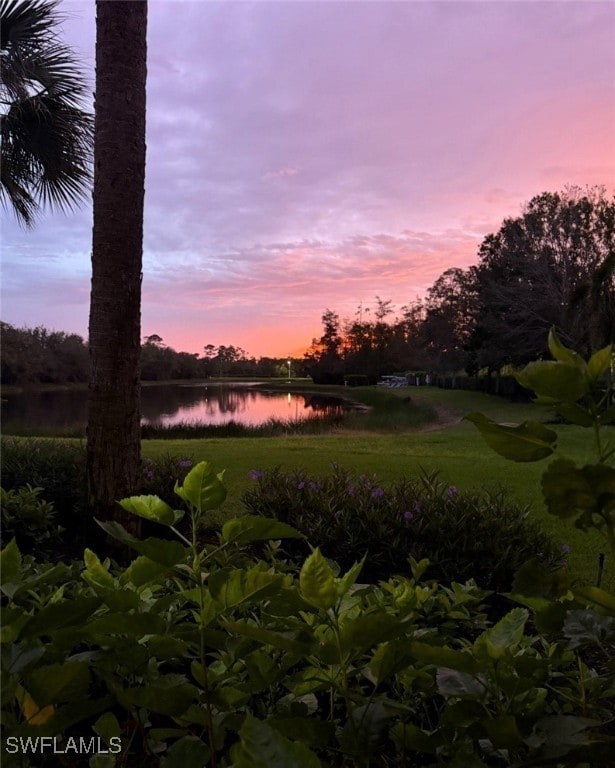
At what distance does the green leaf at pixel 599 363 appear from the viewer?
54 centimetres

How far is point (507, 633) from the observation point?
0.68m

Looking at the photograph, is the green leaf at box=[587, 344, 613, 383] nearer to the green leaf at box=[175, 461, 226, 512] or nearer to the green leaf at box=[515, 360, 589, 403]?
the green leaf at box=[515, 360, 589, 403]

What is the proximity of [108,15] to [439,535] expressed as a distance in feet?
10.8

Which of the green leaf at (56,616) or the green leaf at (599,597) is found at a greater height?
the green leaf at (599,597)

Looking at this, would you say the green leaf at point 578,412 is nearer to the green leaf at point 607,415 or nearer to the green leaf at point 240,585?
the green leaf at point 607,415

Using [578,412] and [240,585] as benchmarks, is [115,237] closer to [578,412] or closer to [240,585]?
[240,585]

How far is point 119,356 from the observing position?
9.54 ft

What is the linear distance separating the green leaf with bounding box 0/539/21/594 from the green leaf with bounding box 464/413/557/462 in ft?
1.82

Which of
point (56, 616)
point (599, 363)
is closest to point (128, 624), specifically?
point (56, 616)

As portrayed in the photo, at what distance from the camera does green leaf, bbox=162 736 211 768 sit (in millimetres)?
550

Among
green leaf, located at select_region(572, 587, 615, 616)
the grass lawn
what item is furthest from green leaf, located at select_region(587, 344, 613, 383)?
the grass lawn

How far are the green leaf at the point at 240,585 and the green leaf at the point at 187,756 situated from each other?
14cm

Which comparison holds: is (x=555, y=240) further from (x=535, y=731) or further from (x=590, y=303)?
(x=535, y=731)

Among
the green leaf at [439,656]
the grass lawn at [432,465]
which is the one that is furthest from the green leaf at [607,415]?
the grass lawn at [432,465]
